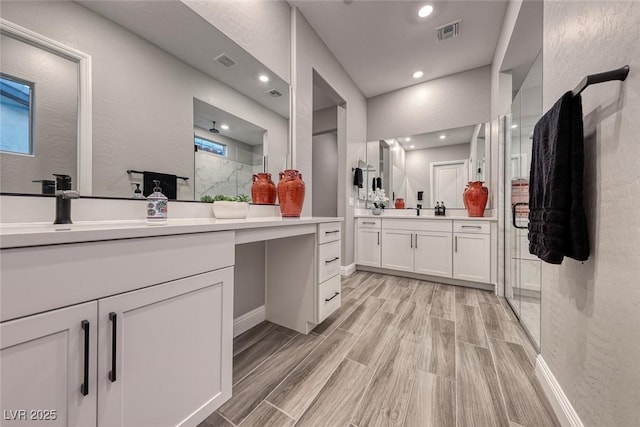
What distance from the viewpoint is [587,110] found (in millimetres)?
873

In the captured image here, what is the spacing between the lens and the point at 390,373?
126 centimetres

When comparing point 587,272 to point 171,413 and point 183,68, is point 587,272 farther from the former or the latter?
point 183,68

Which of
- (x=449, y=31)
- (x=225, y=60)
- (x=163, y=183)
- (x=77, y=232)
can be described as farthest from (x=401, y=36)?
(x=77, y=232)

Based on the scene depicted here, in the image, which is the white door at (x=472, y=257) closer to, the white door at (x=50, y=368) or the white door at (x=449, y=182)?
the white door at (x=449, y=182)

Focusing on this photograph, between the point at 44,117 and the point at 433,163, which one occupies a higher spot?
the point at 433,163

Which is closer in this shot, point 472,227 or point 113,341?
point 113,341

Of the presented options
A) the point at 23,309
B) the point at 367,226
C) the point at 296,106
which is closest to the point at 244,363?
the point at 23,309

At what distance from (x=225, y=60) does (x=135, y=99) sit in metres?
0.71

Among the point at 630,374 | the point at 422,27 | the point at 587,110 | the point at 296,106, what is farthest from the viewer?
the point at 422,27

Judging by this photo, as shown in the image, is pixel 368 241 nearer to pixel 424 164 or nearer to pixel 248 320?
pixel 424 164

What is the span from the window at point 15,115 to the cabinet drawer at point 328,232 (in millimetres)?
1383

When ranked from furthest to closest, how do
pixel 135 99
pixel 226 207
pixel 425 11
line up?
pixel 425 11 → pixel 226 207 → pixel 135 99

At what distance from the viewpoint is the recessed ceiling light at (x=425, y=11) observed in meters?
2.10

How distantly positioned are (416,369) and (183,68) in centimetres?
220
